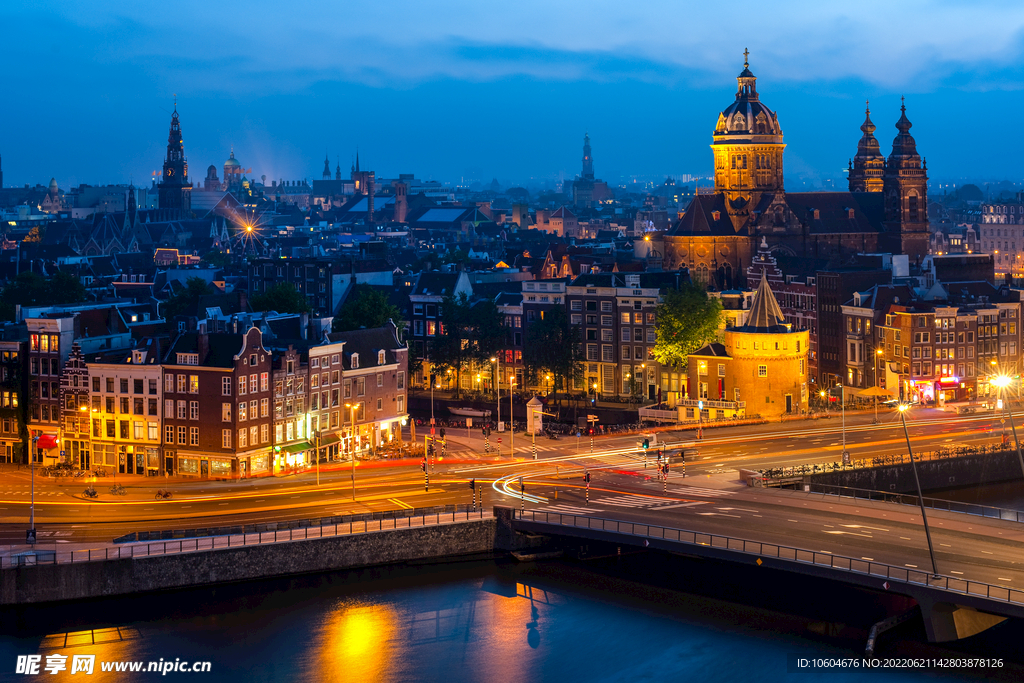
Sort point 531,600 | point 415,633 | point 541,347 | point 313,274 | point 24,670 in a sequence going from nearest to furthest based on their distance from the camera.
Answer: point 24,670 < point 415,633 < point 531,600 < point 541,347 < point 313,274

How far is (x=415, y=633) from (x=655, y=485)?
1001 inches

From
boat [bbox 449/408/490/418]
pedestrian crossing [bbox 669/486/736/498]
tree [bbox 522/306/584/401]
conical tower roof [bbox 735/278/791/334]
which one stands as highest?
conical tower roof [bbox 735/278/791/334]

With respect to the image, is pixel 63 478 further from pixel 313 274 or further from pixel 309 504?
pixel 313 274

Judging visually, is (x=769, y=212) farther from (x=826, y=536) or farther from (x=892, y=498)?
(x=826, y=536)

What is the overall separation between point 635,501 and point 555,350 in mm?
51915

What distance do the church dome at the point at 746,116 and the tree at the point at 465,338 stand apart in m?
40.7

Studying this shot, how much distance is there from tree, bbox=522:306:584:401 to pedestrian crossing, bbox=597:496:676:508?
1910 inches

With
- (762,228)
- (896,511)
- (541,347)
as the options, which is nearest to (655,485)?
(896,511)

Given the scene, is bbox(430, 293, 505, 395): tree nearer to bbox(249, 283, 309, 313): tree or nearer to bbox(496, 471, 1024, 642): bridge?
bbox(249, 283, 309, 313): tree

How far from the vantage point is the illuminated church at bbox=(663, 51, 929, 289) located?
163125mm

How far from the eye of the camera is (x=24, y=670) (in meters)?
67.1

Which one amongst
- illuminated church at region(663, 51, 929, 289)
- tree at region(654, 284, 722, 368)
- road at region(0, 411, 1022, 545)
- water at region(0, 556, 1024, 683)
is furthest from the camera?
illuminated church at region(663, 51, 929, 289)

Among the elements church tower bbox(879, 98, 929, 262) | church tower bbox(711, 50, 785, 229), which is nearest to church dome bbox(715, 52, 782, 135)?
church tower bbox(711, 50, 785, 229)

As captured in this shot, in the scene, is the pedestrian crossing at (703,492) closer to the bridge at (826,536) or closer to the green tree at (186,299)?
the bridge at (826,536)
